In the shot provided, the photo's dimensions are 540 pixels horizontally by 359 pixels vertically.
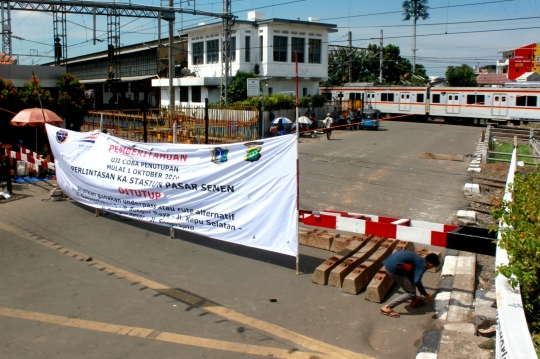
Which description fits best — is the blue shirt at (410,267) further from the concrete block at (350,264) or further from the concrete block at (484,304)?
the concrete block at (350,264)

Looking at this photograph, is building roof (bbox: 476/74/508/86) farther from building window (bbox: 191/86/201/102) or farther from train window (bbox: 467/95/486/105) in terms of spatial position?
building window (bbox: 191/86/201/102)

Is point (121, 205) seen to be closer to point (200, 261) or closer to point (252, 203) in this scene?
point (200, 261)

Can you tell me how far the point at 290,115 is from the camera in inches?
1217

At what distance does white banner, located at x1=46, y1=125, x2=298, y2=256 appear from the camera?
25.0 feet

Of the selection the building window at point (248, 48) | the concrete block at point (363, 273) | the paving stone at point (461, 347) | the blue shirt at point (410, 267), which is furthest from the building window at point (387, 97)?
the paving stone at point (461, 347)

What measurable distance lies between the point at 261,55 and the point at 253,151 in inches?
1206

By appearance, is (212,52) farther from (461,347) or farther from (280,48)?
(461,347)

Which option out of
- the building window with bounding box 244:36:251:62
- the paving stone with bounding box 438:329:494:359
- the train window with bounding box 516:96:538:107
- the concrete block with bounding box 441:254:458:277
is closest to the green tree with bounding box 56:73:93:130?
the concrete block with bounding box 441:254:458:277

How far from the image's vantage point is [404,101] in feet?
142

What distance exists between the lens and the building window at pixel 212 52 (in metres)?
38.9

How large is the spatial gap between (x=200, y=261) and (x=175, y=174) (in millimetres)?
1733

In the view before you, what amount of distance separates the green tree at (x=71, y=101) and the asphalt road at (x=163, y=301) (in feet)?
29.0

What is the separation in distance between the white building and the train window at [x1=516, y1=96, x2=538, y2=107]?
14.6m

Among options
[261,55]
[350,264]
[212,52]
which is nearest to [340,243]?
[350,264]
